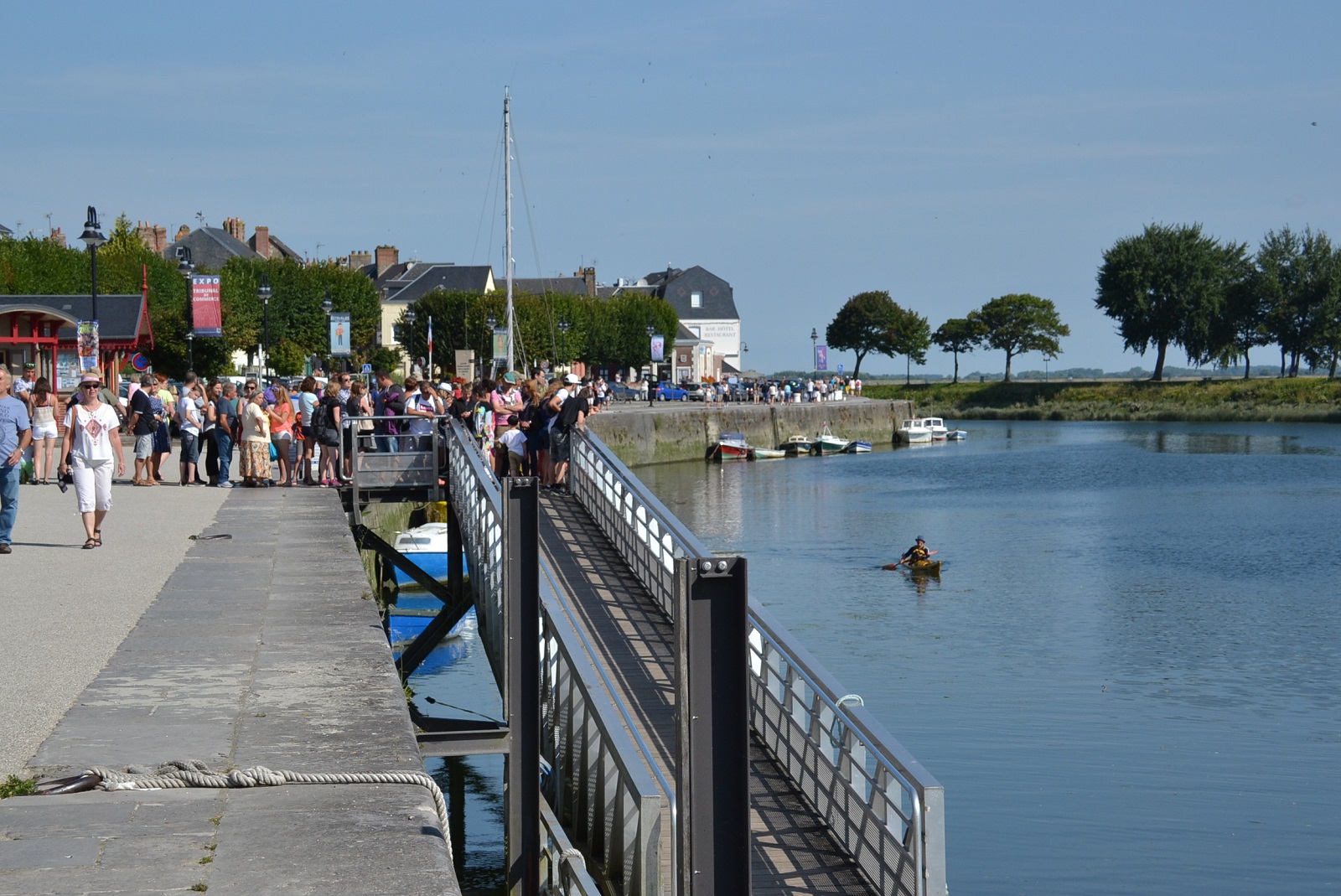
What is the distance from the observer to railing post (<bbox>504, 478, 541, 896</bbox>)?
8.40m

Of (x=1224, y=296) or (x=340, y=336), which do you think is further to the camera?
(x=1224, y=296)

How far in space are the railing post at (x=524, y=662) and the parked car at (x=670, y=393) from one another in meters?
78.5

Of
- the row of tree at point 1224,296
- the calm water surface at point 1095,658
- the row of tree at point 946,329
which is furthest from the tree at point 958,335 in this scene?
the calm water surface at point 1095,658

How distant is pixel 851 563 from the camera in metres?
34.0

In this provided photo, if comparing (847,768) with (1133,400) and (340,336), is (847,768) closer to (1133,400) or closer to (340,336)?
(340,336)

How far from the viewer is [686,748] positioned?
4992 millimetres

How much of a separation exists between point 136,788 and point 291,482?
16341 millimetres

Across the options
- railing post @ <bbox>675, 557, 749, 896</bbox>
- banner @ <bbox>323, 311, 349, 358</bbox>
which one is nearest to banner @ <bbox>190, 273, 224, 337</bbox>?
banner @ <bbox>323, 311, 349, 358</bbox>

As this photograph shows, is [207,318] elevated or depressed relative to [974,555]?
elevated

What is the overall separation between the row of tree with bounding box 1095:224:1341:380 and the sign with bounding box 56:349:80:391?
8450 cm

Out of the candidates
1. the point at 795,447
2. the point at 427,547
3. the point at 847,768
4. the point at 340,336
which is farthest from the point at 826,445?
the point at 847,768

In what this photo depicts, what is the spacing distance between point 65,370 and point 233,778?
35830mm

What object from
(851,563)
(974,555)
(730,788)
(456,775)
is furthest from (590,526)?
(974,555)

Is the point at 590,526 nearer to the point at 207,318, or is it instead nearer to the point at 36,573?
the point at 36,573
